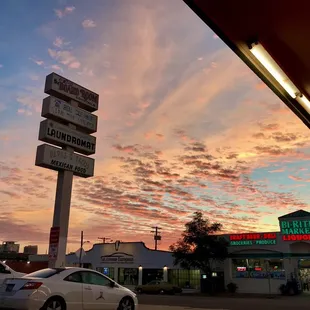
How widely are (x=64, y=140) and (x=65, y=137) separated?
17 cm

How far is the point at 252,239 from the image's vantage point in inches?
1571

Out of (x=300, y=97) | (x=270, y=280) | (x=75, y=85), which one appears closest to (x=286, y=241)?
(x=270, y=280)

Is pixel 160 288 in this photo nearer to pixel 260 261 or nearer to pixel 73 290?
pixel 260 261

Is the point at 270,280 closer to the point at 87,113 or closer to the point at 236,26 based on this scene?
the point at 87,113

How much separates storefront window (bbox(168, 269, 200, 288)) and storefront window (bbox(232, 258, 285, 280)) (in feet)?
17.1

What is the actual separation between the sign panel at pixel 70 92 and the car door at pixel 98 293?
1036 cm

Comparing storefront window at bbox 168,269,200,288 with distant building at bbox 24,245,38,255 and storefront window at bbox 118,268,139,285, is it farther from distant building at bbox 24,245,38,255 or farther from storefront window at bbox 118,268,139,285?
distant building at bbox 24,245,38,255

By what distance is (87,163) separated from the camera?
64.8 ft

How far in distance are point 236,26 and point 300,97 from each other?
217 cm

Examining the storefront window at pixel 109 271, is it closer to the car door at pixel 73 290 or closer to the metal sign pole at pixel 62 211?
the metal sign pole at pixel 62 211

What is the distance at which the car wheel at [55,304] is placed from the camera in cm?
967

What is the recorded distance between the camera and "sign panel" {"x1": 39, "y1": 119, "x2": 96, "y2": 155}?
58.5 feet

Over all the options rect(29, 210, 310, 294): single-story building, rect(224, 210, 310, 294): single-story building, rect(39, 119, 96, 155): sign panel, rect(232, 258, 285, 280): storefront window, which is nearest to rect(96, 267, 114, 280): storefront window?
rect(29, 210, 310, 294): single-story building

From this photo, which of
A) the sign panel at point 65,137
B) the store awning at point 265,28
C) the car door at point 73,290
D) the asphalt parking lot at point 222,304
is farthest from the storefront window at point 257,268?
the store awning at point 265,28
